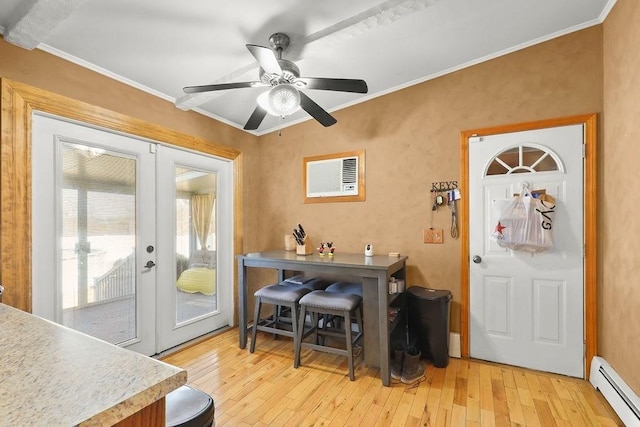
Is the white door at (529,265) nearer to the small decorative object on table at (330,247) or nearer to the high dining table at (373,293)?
the high dining table at (373,293)

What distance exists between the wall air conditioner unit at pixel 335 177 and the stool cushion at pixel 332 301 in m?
1.12

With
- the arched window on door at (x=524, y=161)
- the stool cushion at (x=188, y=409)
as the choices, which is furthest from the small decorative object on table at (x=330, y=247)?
the stool cushion at (x=188, y=409)

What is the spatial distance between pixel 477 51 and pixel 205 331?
378 cm

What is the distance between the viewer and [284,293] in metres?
2.74

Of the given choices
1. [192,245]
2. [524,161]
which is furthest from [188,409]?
[524,161]

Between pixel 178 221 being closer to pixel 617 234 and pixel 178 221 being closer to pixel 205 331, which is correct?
pixel 205 331

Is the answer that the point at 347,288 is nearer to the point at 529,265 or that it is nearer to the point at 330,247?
the point at 330,247

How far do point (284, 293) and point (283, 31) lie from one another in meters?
2.08

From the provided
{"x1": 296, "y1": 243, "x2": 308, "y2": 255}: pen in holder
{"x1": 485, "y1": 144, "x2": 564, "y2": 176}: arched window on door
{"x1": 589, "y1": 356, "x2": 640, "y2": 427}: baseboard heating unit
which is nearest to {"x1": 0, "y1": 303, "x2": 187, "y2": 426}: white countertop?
{"x1": 296, "y1": 243, "x2": 308, "y2": 255}: pen in holder

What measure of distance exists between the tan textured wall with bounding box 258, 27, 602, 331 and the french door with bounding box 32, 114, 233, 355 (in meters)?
0.98

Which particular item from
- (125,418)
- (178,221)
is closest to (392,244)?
(178,221)

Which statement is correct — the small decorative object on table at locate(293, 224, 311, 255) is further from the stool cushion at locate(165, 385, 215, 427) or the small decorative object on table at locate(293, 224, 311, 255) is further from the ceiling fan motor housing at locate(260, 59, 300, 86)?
the stool cushion at locate(165, 385, 215, 427)

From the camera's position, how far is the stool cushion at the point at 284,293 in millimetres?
2678

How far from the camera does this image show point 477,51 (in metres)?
2.59
